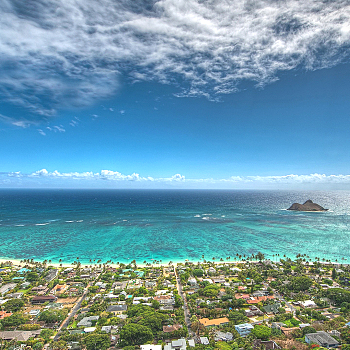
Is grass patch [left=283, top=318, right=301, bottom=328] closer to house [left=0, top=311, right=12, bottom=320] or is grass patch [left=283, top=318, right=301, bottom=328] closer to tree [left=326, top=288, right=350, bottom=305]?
tree [left=326, top=288, right=350, bottom=305]

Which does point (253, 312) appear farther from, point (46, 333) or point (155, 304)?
point (46, 333)

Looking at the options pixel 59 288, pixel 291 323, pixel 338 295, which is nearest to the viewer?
pixel 291 323

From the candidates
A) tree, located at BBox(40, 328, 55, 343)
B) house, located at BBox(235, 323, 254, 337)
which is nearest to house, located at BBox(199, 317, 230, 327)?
house, located at BBox(235, 323, 254, 337)

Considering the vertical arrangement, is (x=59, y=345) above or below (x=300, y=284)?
above

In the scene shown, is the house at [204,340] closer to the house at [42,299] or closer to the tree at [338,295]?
the tree at [338,295]

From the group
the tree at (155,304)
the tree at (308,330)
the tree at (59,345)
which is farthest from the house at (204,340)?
the tree at (59,345)

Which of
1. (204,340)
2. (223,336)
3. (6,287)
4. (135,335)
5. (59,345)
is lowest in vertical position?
(6,287)

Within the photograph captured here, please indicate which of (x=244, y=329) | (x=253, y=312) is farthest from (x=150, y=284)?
(x=244, y=329)

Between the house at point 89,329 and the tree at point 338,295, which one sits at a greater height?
the tree at point 338,295
